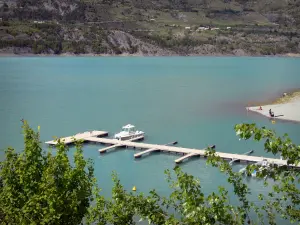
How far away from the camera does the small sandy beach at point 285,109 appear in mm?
58963

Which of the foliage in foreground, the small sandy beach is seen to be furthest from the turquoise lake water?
the foliage in foreground

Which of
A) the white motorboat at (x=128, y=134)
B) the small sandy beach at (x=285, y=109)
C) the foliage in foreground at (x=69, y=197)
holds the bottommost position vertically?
the small sandy beach at (x=285, y=109)

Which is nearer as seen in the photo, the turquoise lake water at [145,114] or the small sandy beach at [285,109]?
the turquoise lake water at [145,114]

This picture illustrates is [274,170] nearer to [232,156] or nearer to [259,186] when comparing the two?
[259,186]

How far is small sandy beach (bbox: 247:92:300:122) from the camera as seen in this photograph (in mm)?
58963

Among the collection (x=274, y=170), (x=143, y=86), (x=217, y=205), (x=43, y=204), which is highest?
(x=274, y=170)

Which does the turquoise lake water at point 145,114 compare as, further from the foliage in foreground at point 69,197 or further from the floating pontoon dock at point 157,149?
the foliage in foreground at point 69,197

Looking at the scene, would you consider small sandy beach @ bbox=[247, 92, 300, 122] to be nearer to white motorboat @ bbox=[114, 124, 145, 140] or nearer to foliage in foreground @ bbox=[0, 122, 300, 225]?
white motorboat @ bbox=[114, 124, 145, 140]

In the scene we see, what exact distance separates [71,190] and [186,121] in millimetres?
45229

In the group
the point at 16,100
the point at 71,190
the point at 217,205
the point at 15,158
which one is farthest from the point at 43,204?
the point at 16,100

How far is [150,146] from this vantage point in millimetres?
41844

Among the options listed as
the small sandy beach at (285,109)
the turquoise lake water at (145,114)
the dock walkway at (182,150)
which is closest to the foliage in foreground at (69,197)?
the turquoise lake water at (145,114)

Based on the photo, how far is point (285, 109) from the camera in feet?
210

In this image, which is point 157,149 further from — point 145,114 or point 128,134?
point 145,114
